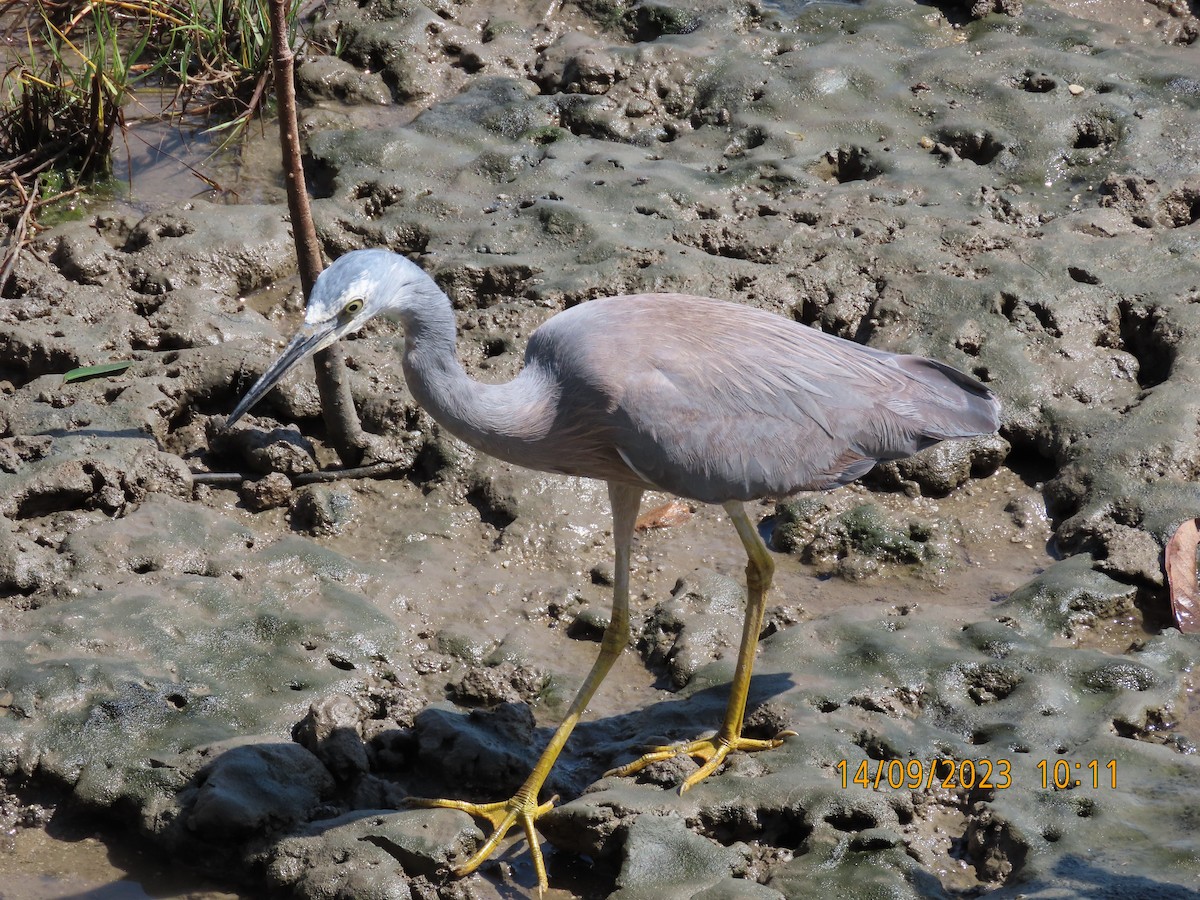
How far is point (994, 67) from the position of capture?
7441mm

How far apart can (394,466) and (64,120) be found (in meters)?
2.95

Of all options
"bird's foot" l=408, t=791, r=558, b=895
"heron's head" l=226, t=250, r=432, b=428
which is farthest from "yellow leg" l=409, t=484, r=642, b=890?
"heron's head" l=226, t=250, r=432, b=428

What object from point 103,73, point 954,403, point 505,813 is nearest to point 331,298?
point 505,813

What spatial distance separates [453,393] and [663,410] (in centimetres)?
66

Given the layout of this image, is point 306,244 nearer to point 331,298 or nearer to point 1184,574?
point 331,298

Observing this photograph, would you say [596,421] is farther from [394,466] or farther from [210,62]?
[210,62]

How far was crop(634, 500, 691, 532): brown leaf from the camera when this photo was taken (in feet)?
17.7

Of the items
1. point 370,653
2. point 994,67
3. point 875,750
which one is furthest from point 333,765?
point 994,67

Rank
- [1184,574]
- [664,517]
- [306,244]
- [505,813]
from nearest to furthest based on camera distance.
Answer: [505,813] < [1184,574] < [306,244] < [664,517]

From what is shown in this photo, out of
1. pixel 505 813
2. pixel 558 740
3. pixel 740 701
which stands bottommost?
pixel 505 813

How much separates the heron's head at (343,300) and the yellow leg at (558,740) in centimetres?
106

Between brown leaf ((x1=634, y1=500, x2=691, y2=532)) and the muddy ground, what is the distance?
30 mm

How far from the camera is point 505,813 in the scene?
3996 millimetres
